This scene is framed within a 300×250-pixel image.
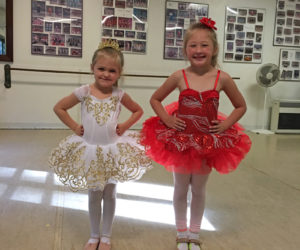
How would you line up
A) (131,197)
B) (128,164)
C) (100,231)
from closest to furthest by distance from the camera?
(128,164) → (100,231) → (131,197)

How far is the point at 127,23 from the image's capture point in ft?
16.9

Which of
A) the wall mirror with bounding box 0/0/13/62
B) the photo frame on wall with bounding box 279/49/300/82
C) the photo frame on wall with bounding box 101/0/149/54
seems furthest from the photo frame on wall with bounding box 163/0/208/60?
the wall mirror with bounding box 0/0/13/62

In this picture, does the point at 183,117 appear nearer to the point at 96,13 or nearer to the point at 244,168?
the point at 244,168

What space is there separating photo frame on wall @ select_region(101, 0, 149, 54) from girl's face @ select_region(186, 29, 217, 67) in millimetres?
3722

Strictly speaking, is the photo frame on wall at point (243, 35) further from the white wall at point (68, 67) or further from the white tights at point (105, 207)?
the white tights at point (105, 207)

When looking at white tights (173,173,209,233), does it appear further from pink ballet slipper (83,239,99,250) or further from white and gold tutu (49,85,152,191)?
pink ballet slipper (83,239,99,250)

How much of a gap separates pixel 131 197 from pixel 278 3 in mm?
4899

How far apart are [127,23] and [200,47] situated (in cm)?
394

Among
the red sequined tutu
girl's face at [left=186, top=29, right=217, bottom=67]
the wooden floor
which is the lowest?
the wooden floor

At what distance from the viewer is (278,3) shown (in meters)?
5.59

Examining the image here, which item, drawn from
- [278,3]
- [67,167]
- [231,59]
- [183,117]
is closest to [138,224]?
[67,167]

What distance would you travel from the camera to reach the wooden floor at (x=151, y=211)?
1666mm

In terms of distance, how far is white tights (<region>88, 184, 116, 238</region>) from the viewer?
1544 mm

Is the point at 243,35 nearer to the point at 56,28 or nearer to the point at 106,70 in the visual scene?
the point at 56,28
